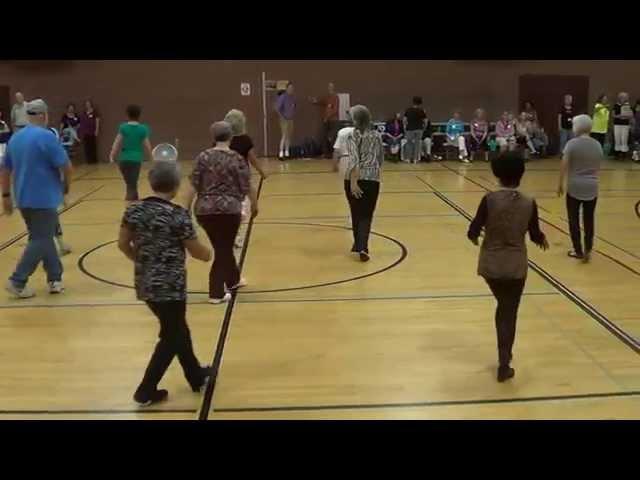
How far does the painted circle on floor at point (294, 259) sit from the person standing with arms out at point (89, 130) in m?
10.2

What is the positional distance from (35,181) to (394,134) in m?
12.6

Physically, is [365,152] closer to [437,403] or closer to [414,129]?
[437,403]

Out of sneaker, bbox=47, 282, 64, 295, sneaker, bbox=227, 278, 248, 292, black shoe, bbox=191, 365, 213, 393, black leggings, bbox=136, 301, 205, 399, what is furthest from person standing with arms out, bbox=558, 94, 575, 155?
black leggings, bbox=136, 301, 205, 399

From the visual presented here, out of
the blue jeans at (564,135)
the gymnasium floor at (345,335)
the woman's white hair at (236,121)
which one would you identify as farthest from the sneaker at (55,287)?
the blue jeans at (564,135)

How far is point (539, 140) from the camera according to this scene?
18.0 meters

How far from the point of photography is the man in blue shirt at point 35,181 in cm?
616

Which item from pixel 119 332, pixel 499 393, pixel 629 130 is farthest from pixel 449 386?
pixel 629 130

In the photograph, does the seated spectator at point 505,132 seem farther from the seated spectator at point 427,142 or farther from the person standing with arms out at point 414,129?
the person standing with arms out at point 414,129

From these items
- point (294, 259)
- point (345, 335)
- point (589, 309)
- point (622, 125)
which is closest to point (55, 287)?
point (294, 259)

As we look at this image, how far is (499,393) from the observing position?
14.6 feet

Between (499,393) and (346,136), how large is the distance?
3852mm

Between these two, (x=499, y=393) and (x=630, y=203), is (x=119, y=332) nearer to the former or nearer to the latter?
(x=499, y=393)

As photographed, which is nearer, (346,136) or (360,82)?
(346,136)

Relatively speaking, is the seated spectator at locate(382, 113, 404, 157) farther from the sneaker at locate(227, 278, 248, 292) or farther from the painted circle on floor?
the sneaker at locate(227, 278, 248, 292)
